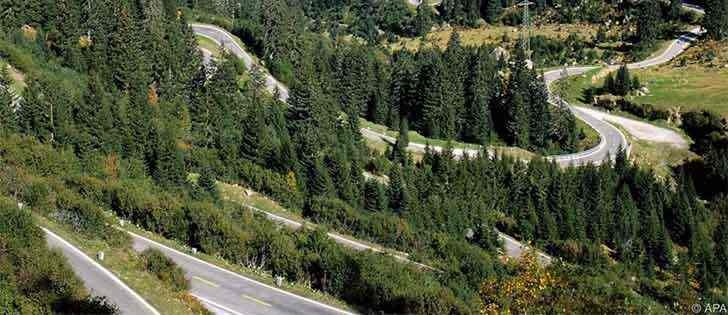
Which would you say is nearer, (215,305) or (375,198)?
(215,305)

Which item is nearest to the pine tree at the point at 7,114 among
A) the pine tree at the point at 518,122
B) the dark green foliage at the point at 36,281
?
the dark green foliage at the point at 36,281

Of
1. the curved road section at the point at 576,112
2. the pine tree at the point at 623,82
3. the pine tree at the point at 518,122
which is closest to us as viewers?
the curved road section at the point at 576,112

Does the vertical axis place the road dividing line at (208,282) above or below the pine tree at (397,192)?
above

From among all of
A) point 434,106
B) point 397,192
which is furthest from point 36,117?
point 434,106

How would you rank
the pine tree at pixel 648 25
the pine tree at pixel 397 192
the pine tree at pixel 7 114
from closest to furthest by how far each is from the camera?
the pine tree at pixel 7 114
the pine tree at pixel 397 192
the pine tree at pixel 648 25

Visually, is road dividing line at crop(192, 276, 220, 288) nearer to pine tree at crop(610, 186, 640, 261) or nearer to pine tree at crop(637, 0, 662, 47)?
pine tree at crop(610, 186, 640, 261)

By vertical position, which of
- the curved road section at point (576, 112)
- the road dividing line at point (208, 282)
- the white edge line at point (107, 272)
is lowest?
the curved road section at point (576, 112)

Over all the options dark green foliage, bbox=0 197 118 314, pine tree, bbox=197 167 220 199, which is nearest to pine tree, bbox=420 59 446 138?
pine tree, bbox=197 167 220 199

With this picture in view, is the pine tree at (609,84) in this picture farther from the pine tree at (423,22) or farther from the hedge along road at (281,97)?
the pine tree at (423,22)

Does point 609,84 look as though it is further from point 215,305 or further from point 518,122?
point 215,305
